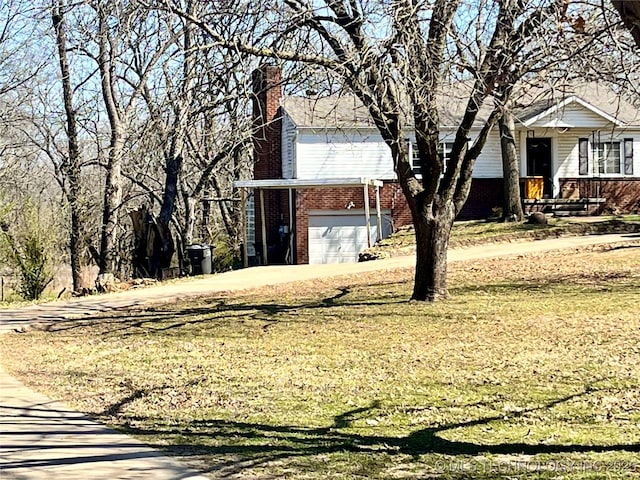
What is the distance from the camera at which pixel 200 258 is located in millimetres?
27812

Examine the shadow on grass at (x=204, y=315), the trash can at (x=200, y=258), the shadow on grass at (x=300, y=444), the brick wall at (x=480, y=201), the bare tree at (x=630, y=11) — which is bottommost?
the shadow on grass at (x=300, y=444)

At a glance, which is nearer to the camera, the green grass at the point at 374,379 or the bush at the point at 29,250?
the green grass at the point at 374,379

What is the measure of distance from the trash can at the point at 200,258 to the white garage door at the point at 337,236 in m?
5.13

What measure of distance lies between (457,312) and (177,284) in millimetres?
10593

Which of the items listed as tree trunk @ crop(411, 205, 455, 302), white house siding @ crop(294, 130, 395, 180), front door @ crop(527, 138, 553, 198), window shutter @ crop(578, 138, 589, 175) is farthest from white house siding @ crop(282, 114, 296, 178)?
tree trunk @ crop(411, 205, 455, 302)

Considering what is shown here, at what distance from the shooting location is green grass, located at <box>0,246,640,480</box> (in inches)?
274

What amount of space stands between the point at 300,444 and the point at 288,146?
88.2 feet

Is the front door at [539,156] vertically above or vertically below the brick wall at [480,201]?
above

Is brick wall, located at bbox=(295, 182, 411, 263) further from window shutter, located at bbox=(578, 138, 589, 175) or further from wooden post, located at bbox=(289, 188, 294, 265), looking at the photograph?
window shutter, located at bbox=(578, 138, 589, 175)

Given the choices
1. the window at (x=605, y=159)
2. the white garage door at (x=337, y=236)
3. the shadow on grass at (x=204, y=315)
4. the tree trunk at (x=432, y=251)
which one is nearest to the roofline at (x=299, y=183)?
the white garage door at (x=337, y=236)

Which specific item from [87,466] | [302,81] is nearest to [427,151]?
[302,81]

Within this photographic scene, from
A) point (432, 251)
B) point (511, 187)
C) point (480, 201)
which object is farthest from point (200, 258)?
point (432, 251)

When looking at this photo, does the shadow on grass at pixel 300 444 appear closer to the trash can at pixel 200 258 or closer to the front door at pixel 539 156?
the trash can at pixel 200 258

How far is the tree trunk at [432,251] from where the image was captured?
15.9 m
